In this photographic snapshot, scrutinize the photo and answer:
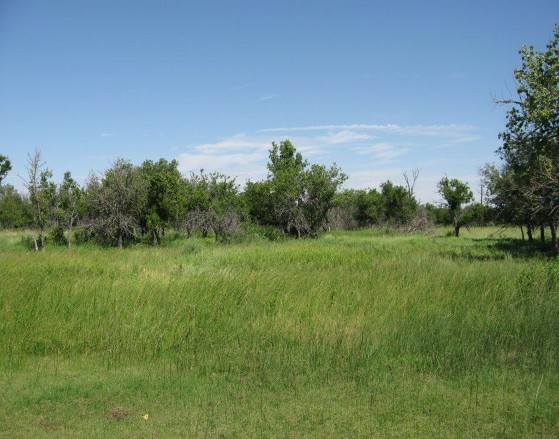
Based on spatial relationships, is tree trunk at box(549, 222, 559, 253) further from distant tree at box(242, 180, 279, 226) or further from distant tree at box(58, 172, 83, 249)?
distant tree at box(58, 172, 83, 249)

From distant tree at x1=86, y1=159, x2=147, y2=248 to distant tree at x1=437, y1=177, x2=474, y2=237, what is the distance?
91.8 ft

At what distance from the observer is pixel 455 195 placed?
42.2 m

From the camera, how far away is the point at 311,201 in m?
36.7

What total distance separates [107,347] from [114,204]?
24.1 m

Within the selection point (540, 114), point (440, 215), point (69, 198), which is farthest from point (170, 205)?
point (440, 215)

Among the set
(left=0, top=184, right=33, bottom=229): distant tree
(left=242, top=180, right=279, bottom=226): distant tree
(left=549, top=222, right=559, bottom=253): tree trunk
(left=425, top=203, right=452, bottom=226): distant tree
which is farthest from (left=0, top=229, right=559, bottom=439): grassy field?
(left=425, top=203, right=452, bottom=226): distant tree

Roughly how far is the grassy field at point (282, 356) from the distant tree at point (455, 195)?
1242 inches

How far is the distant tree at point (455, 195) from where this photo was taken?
42.3 m

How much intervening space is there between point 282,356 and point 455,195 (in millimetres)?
39061

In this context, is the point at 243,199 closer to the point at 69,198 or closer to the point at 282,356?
the point at 69,198

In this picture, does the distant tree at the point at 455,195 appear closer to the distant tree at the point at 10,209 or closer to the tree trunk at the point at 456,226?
the tree trunk at the point at 456,226

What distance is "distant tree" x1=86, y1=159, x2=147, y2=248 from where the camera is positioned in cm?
3008

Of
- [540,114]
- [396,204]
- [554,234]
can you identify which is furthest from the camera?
[396,204]

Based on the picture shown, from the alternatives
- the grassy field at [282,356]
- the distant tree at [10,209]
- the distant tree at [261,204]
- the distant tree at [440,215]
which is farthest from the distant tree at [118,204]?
the distant tree at [440,215]
